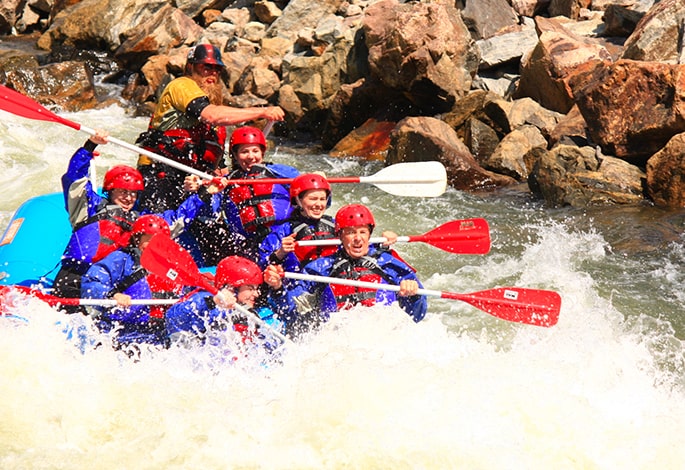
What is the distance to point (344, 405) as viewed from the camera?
3.98 meters

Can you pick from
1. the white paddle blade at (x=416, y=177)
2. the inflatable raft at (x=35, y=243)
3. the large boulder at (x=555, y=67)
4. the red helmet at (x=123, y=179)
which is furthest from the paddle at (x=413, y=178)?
the large boulder at (x=555, y=67)

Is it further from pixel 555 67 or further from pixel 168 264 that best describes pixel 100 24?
pixel 168 264

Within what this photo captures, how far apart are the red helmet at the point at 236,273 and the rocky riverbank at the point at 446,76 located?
5051 millimetres

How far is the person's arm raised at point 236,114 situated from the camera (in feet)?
15.9

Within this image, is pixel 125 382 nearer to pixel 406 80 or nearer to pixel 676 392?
pixel 676 392

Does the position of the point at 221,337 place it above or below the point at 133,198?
below

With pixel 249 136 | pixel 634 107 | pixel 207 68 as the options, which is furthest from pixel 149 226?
pixel 634 107

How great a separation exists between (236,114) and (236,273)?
1.24 m

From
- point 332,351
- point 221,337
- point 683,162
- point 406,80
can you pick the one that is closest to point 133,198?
point 221,337

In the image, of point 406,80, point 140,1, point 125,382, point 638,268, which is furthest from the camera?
point 140,1

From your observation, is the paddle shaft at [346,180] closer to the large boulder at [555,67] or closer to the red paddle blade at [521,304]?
the red paddle blade at [521,304]

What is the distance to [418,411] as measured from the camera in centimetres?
396

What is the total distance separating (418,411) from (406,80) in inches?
286

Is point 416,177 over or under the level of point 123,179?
under
